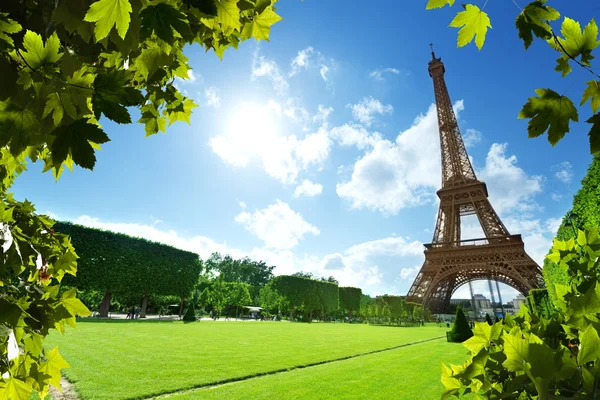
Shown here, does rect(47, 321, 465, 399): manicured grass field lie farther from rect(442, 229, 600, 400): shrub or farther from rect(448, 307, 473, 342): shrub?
rect(442, 229, 600, 400): shrub

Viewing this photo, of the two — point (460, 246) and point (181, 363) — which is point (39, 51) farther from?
point (460, 246)

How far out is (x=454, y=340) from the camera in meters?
16.4

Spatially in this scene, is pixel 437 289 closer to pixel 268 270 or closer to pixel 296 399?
pixel 296 399

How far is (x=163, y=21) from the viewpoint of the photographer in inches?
39.6

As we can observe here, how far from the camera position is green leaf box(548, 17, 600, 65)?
3.47 feet

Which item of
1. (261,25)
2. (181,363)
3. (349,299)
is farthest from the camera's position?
(349,299)

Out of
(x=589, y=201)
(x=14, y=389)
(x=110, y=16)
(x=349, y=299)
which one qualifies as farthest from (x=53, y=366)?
(x=349, y=299)

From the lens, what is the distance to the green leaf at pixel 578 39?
106 centimetres

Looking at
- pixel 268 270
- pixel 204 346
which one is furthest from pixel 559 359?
pixel 268 270

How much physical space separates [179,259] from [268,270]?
53.6 metres

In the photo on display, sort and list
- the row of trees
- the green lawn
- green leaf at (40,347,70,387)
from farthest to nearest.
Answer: the row of trees → the green lawn → green leaf at (40,347,70,387)

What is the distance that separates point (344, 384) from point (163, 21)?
7.94 m

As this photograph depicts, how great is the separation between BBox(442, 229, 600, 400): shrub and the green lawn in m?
5.31

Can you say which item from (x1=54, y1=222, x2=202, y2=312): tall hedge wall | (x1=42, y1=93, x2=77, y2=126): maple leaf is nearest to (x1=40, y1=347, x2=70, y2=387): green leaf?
(x1=42, y1=93, x2=77, y2=126): maple leaf
